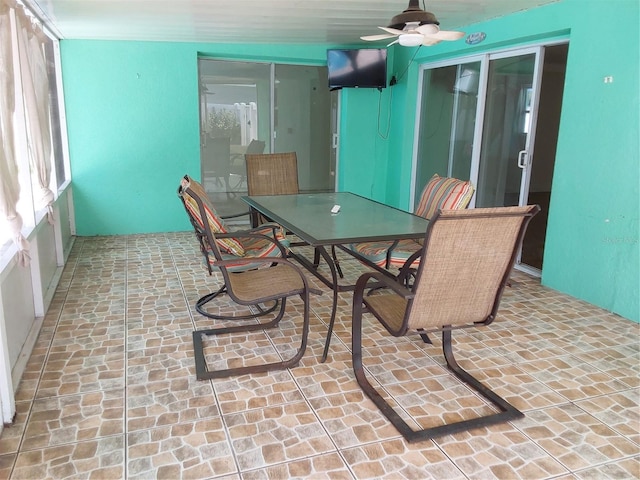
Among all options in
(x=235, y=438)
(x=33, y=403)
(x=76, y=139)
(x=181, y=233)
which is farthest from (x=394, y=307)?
(x=76, y=139)

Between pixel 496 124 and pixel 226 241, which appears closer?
pixel 226 241

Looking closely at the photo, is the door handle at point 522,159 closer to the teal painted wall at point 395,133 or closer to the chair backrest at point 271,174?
the teal painted wall at point 395,133

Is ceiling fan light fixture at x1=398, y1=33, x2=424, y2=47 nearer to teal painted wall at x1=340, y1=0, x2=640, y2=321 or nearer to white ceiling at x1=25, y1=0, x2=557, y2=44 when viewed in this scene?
white ceiling at x1=25, y1=0, x2=557, y2=44

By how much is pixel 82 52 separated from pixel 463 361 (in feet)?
16.8

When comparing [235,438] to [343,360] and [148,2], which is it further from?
[148,2]

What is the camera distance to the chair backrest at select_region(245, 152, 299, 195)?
191 inches

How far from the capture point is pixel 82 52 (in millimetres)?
5441

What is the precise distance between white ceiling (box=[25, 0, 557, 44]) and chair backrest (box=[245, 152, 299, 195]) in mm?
1280

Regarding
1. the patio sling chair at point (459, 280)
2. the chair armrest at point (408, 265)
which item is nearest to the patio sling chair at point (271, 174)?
the chair armrest at point (408, 265)

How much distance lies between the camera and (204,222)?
2691 mm

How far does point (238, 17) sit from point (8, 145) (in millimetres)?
2476

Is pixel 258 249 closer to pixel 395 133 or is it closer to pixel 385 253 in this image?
pixel 385 253

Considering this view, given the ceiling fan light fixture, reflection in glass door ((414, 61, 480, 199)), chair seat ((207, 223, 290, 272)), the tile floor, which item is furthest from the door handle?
chair seat ((207, 223, 290, 272))

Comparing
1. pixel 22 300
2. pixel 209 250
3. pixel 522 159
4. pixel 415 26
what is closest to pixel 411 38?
pixel 415 26
